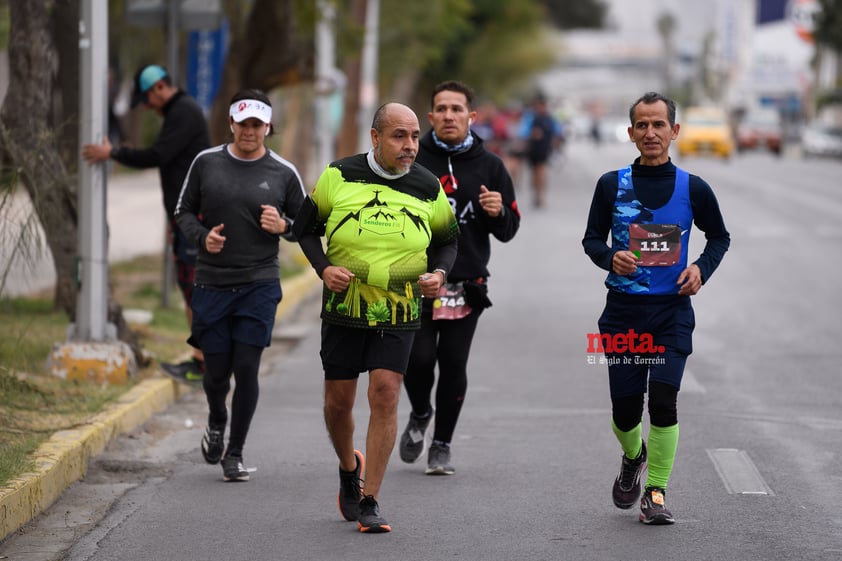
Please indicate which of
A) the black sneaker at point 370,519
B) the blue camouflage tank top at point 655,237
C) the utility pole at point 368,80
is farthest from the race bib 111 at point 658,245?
the utility pole at point 368,80

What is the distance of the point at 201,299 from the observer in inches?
302

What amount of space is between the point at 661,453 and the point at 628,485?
0.28 metres

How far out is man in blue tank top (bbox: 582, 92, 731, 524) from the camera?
646 cm

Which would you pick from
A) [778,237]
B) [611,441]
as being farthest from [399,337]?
[778,237]

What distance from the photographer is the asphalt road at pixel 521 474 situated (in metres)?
6.24

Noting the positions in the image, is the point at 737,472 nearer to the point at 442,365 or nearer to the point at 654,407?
the point at 654,407

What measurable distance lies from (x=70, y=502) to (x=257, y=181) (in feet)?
6.05

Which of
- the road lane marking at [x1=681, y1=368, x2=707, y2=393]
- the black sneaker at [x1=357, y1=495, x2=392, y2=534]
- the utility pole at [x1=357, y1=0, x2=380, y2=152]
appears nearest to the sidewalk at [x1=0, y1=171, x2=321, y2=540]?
the black sneaker at [x1=357, y1=495, x2=392, y2=534]

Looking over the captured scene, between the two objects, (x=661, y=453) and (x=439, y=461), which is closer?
(x=661, y=453)

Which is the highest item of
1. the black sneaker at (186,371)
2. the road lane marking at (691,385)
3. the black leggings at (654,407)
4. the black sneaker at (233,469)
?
the black leggings at (654,407)

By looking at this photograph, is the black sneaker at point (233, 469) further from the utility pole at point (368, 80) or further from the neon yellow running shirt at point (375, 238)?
the utility pole at point (368, 80)

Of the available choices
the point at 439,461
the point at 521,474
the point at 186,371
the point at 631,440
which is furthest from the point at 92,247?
the point at 631,440

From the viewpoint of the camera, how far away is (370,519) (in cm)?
639

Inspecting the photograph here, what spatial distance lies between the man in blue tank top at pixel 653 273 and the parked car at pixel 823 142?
2206 inches
